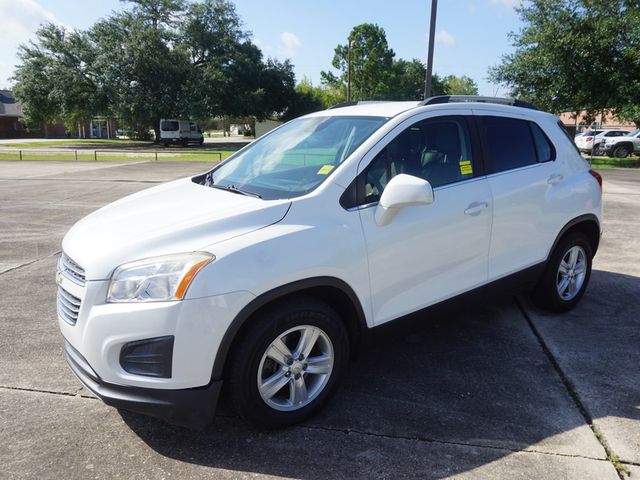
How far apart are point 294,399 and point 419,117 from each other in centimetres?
201

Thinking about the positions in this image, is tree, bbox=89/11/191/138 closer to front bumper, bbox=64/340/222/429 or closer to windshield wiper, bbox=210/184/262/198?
windshield wiper, bbox=210/184/262/198

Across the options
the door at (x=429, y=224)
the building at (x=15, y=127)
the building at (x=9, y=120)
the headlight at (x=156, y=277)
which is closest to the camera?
the headlight at (x=156, y=277)

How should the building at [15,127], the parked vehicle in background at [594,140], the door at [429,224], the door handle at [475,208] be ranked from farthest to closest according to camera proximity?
the building at [15,127]
the parked vehicle in background at [594,140]
the door handle at [475,208]
the door at [429,224]

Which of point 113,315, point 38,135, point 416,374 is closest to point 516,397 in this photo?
point 416,374

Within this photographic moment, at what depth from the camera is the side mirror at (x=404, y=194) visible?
2959mm

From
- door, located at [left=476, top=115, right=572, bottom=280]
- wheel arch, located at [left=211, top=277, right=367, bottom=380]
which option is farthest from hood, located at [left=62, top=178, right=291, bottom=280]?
door, located at [left=476, top=115, right=572, bottom=280]

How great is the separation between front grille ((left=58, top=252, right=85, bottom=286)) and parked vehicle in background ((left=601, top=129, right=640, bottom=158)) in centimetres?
3112

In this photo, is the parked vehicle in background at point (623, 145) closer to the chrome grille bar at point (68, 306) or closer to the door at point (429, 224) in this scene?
the door at point (429, 224)

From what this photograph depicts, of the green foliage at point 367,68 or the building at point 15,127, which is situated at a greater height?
the green foliage at point 367,68

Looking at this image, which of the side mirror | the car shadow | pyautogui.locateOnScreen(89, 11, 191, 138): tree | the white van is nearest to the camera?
the car shadow

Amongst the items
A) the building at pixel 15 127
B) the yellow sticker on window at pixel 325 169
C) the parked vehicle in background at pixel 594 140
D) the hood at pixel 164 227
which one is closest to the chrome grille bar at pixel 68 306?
the hood at pixel 164 227

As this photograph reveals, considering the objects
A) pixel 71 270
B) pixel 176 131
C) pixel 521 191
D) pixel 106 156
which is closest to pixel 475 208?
pixel 521 191

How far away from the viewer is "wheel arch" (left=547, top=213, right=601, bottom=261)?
443 centimetres

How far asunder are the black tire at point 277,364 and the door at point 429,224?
36 cm
